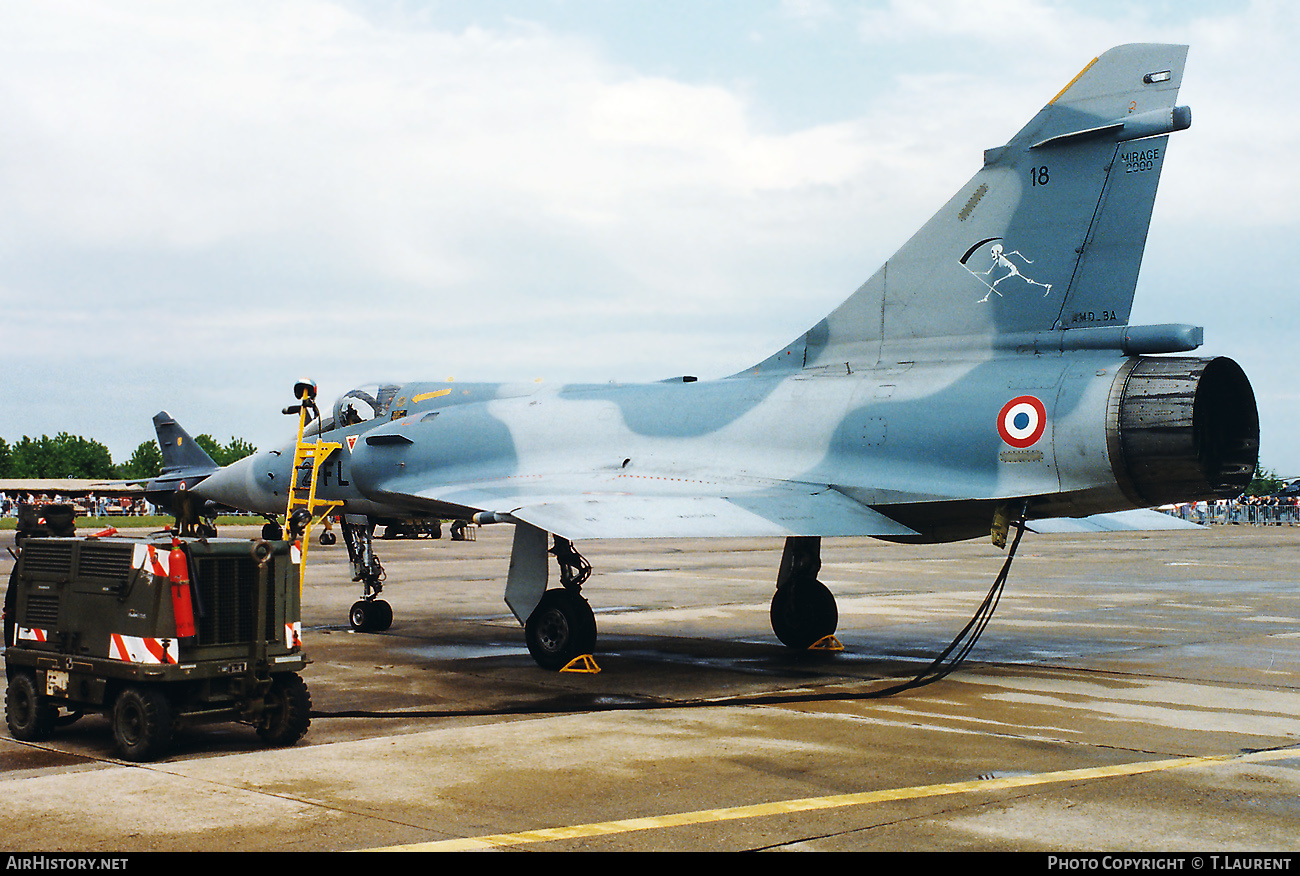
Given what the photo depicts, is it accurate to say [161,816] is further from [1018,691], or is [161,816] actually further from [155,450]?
[155,450]

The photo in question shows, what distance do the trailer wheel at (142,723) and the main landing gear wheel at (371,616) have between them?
25.9 ft

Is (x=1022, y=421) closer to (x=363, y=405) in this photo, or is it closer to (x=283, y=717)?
(x=283, y=717)

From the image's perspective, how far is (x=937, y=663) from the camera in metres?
11.3

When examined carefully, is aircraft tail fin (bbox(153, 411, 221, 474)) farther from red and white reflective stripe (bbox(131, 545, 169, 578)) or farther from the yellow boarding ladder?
red and white reflective stripe (bbox(131, 545, 169, 578))

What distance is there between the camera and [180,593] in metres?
7.56

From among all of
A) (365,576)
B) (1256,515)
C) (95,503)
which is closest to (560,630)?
(365,576)

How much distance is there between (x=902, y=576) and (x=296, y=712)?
63.5 feet

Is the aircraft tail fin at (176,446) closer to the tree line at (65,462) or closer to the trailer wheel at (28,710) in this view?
the trailer wheel at (28,710)

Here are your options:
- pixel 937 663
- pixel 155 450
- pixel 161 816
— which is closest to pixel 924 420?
pixel 937 663

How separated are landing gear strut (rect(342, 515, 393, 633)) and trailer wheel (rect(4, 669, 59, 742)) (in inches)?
271

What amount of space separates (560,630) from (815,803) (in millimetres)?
5752

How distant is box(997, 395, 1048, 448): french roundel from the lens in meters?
9.83

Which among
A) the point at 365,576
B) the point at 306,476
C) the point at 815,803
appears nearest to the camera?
the point at 815,803

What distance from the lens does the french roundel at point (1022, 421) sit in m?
9.83
